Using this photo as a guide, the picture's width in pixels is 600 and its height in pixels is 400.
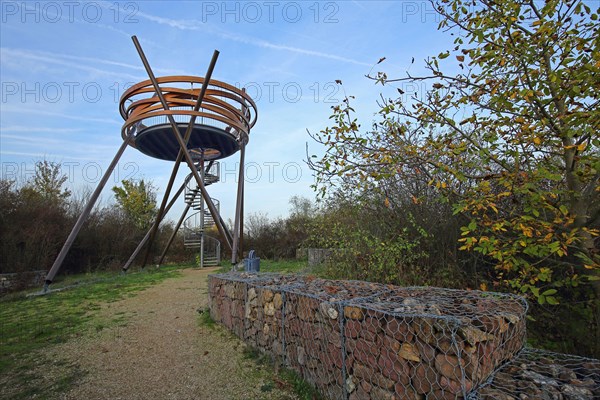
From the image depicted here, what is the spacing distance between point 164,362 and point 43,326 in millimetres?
2706

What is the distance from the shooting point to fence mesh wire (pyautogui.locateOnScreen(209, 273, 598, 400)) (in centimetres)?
192

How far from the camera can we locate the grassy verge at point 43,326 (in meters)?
3.20

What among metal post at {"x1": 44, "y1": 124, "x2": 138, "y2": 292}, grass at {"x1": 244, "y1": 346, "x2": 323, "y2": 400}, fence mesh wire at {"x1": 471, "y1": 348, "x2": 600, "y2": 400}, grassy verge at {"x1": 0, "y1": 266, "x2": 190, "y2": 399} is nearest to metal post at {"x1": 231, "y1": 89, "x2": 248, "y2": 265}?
grassy verge at {"x1": 0, "y1": 266, "x2": 190, "y2": 399}

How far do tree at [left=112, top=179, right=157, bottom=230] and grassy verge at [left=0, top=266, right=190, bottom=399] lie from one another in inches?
420

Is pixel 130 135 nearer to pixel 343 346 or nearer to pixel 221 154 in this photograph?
pixel 221 154

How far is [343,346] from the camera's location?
2.57 m

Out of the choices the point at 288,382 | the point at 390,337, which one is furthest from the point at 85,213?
the point at 390,337

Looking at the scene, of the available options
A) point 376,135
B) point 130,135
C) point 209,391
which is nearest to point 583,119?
point 376,135

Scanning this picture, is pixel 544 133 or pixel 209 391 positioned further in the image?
pixel 209 391

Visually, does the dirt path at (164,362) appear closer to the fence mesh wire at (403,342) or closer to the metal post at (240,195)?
the fence mesh wire at (403,342)

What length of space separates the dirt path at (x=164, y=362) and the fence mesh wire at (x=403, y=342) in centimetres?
53

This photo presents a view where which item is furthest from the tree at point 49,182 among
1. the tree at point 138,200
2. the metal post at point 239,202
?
the metal post at point 239,202

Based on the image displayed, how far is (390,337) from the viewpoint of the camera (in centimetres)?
224

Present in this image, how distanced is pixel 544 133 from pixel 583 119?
15.7 inches
